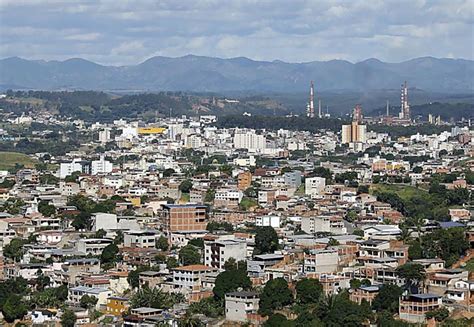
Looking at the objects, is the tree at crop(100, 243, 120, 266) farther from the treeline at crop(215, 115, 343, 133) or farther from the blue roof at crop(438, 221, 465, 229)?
the treeline at crop(215, 115, 343, 133)

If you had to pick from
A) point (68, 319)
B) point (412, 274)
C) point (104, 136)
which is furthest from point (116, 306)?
point (104, 136)

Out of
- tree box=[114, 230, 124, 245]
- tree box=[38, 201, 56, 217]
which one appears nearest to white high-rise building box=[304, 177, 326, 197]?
tree box=[38, 201, 56, 217]

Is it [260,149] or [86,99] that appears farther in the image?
[86,99]

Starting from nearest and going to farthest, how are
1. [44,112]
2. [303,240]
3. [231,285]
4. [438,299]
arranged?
[438,299] < [231,285] < [303,240] < [44,112]

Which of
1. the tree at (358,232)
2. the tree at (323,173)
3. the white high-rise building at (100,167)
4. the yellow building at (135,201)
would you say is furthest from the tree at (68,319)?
the white high-rise building at (100,167)

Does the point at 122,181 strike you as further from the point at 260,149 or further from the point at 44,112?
the point at 44,112

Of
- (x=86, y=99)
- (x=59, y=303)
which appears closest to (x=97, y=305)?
(x=59, y=303)

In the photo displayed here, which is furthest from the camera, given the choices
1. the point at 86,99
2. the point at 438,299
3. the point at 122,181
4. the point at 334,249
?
the point at 86,99
